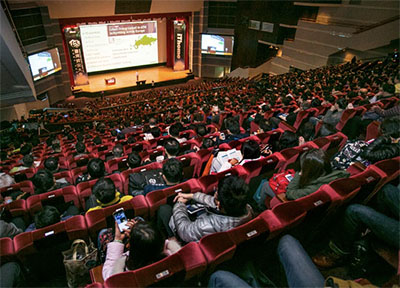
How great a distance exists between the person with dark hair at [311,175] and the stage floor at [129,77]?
16130mm

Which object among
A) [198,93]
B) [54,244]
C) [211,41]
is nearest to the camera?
[54,244]

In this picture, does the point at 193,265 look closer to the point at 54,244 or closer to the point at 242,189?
the point at 242,189

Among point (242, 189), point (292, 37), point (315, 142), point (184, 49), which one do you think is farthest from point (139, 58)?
point (242, 189)

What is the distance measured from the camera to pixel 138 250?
1587 millimetres

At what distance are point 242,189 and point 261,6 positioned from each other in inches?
739

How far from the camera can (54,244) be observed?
7.23 feet

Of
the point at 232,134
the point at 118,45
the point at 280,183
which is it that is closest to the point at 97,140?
the point at 232,134

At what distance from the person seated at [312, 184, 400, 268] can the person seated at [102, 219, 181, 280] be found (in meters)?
1.34

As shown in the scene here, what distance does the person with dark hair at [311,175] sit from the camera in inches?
91.1

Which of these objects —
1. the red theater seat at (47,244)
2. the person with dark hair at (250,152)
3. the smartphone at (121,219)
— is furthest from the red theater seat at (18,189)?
the person with dark hair at (250,152)

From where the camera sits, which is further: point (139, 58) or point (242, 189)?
point (139, 58)

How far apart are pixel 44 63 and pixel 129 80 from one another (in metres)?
5.58

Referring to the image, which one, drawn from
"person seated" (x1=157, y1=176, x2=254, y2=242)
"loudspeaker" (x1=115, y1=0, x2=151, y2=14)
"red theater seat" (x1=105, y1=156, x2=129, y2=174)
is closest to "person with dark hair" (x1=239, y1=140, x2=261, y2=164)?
"person seated" (x1=157, y1=176, x2=254, y2=242)

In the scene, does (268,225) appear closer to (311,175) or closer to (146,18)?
(311,175)
